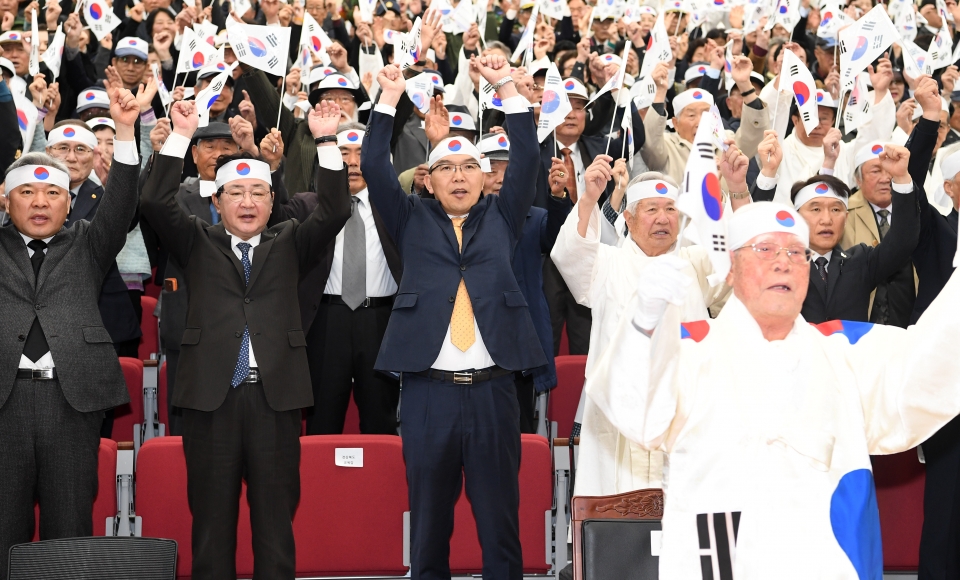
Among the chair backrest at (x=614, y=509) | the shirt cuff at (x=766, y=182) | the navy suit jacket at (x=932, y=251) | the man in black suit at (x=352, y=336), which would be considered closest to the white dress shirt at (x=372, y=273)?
the man in black suit at (x=352, y=336)

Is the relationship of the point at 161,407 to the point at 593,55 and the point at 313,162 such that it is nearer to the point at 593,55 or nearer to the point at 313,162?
the point at 313,162

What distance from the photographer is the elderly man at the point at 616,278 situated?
4438 mm

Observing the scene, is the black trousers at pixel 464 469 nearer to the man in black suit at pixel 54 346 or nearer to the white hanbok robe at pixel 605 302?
the white hanbok robe at pixel 605 302

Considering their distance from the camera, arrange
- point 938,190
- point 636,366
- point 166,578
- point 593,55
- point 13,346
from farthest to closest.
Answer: point 593,55, point 938,190, point 13,346, point 166,578, point 636,366

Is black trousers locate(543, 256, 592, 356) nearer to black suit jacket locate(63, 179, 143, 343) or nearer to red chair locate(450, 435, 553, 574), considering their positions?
red chair locate(450, 435, 553, 574)

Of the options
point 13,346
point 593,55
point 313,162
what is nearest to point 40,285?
point 13,346

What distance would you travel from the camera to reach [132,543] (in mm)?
Result: 3424

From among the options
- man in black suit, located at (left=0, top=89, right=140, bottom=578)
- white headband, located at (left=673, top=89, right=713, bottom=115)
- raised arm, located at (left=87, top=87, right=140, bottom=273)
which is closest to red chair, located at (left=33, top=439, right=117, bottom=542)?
man in black suit, located at (left=0, top=89, right=140, bottom=578)

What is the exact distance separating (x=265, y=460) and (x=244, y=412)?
21 cm

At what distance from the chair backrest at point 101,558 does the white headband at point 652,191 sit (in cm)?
241

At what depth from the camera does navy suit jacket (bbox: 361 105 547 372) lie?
4.37 meters

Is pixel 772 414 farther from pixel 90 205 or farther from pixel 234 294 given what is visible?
pixel 90 205

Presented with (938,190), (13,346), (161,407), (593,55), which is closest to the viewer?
(13,346)

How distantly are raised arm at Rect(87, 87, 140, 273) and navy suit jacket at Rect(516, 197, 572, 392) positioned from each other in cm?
175
